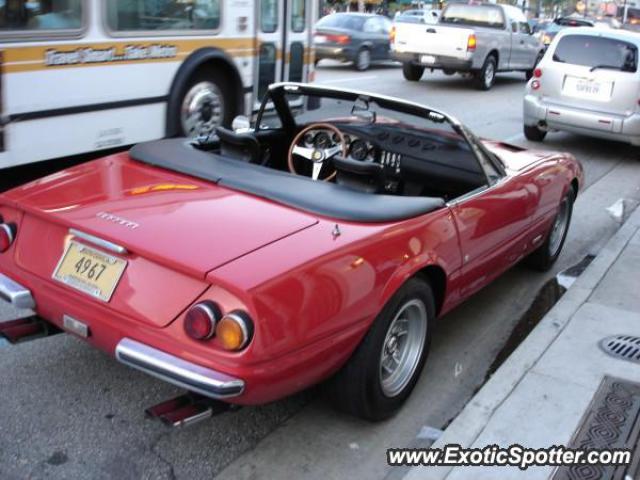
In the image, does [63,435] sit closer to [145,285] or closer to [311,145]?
[145,285]

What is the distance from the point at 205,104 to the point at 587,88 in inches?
207

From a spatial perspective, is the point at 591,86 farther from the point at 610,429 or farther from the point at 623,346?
the point at 610,429

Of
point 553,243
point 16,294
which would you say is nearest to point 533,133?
point 553,243

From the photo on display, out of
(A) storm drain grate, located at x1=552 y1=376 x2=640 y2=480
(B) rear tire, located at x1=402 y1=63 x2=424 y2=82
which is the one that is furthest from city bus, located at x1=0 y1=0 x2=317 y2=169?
(B) rear tire, located at x1=402 y1=63 x2=424 y2=82

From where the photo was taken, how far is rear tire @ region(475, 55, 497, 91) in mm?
16859

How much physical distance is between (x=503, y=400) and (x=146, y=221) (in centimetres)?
187

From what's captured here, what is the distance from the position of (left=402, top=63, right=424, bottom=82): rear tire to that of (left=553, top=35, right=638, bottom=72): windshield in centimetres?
740

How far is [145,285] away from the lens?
285 cm

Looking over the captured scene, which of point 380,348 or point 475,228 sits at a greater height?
point 475,228

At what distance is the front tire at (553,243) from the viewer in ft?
18.0

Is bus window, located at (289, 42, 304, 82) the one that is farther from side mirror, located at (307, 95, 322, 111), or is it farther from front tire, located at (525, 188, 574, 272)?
side mirror, located at (307, 95, 322, 111)

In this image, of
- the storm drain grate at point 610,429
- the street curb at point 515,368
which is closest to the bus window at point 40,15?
the street curb at point 515,368

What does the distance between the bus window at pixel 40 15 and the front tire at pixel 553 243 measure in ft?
13.4

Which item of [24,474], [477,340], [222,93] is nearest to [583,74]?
[222,93]
